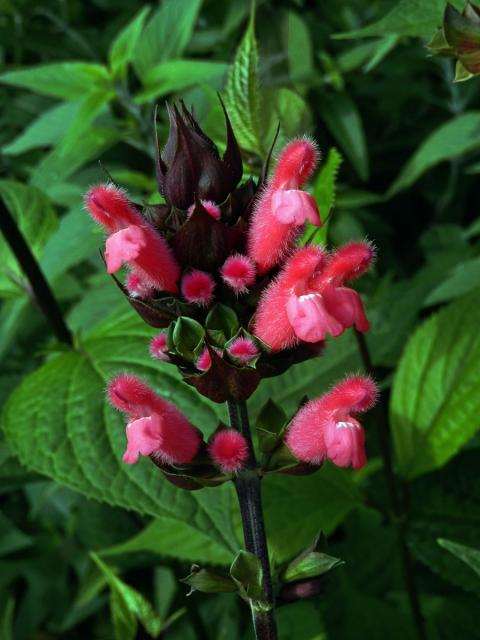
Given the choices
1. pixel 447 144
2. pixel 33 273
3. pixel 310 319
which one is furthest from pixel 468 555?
pixel 447 144

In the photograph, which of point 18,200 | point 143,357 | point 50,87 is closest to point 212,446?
point 143,357

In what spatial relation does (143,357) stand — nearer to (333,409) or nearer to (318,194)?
(318,194)

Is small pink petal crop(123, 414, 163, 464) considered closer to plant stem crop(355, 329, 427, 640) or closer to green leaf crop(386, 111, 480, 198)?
plant stem crop(355, 329, 427, 640)

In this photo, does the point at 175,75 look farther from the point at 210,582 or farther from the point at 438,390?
the point at 210,582

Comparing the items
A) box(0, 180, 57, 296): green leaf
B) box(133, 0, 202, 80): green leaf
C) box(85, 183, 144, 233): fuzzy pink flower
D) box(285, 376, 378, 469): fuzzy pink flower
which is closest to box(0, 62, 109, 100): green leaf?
box(133, 0, 202, 80): green leaf

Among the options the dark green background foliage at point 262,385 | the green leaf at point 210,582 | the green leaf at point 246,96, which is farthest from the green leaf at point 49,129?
the green leaf at point 210,582

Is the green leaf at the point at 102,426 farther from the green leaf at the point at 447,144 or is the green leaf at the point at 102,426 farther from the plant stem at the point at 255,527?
the green leaf at the point at 447,144
